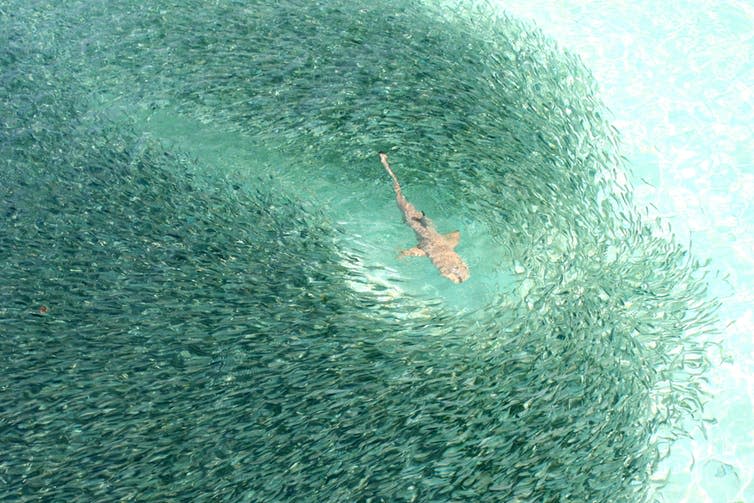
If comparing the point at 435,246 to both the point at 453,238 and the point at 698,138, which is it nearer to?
the point at 453,238

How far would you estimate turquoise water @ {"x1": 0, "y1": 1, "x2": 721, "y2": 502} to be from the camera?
211 inches

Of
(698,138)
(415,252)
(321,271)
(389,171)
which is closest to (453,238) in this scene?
(415,252)

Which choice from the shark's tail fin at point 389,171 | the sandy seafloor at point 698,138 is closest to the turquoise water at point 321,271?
the shark's tail fin at point 389,171

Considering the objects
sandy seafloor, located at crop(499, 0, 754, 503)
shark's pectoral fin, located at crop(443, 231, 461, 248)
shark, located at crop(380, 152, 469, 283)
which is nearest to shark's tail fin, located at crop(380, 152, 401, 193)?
shark, located at crop(380, 152, 469, 283)

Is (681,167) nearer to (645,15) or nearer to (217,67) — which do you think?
(645,15)

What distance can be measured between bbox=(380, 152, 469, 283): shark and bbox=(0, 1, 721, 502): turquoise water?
212 millimetres

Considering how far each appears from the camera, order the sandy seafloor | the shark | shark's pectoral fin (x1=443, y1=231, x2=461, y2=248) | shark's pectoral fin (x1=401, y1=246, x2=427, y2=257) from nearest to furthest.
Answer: the sandy seafloor
the shark
shark's pectoral fin (x1=401, y1=246, x2=427, y2=257)
shark's pectoral fin (x1=443, y1=231, x2=461, y2=248)

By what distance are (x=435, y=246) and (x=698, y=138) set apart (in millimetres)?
3818

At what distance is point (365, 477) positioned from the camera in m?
5.25

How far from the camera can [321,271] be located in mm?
6426

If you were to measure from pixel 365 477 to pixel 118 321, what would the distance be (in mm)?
2277

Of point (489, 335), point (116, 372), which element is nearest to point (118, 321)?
point (116, 372)

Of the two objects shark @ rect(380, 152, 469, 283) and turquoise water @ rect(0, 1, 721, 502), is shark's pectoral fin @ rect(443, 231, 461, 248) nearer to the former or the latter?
shark @ rect(380, 152, 469, 283)

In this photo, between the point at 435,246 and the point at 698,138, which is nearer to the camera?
the point at 435,246
